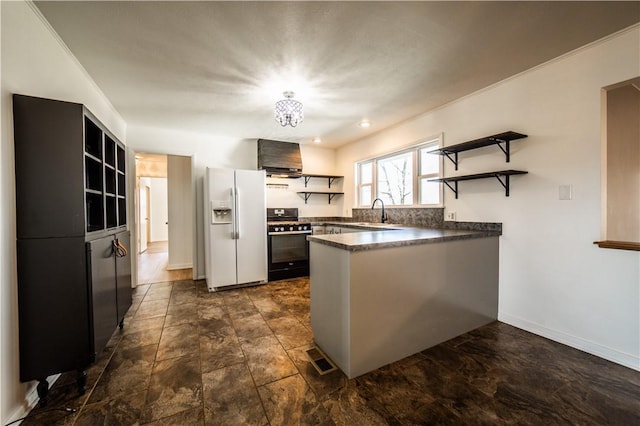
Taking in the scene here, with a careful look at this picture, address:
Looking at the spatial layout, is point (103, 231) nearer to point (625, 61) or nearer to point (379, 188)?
point (379, 188)

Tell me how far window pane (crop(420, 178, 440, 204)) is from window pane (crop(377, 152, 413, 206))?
19cm

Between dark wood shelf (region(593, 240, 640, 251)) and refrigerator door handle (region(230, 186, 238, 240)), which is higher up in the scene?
refrigerator door handle (region(230, 186, 238, 240))

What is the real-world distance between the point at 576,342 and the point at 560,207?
3.56 feet

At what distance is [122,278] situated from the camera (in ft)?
7.57

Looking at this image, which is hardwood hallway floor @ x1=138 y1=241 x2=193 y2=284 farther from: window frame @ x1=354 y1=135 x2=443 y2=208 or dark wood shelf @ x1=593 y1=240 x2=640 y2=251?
dark wood shelf @ x1=593 y1=240 x2=640 y2=251

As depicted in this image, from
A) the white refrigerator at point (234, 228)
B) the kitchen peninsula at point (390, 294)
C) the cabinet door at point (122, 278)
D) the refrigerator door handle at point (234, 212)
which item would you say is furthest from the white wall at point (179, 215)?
the kitchen peninsula at point (390, 294)

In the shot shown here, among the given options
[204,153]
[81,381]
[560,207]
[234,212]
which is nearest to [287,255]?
[234,212]

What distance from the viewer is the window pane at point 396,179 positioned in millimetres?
3746

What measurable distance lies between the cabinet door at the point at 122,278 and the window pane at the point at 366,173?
356cm

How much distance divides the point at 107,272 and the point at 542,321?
359 centimetres

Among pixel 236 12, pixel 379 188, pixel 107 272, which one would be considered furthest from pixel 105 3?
pixel 379 188

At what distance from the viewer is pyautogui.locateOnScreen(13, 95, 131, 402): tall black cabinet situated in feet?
4.68

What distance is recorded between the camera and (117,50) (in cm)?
200

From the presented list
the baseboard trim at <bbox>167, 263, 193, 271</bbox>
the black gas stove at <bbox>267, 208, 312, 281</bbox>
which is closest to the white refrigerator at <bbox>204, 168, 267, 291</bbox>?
the black gas stove at <bbox>267, 208, 312, 281</bbox>
